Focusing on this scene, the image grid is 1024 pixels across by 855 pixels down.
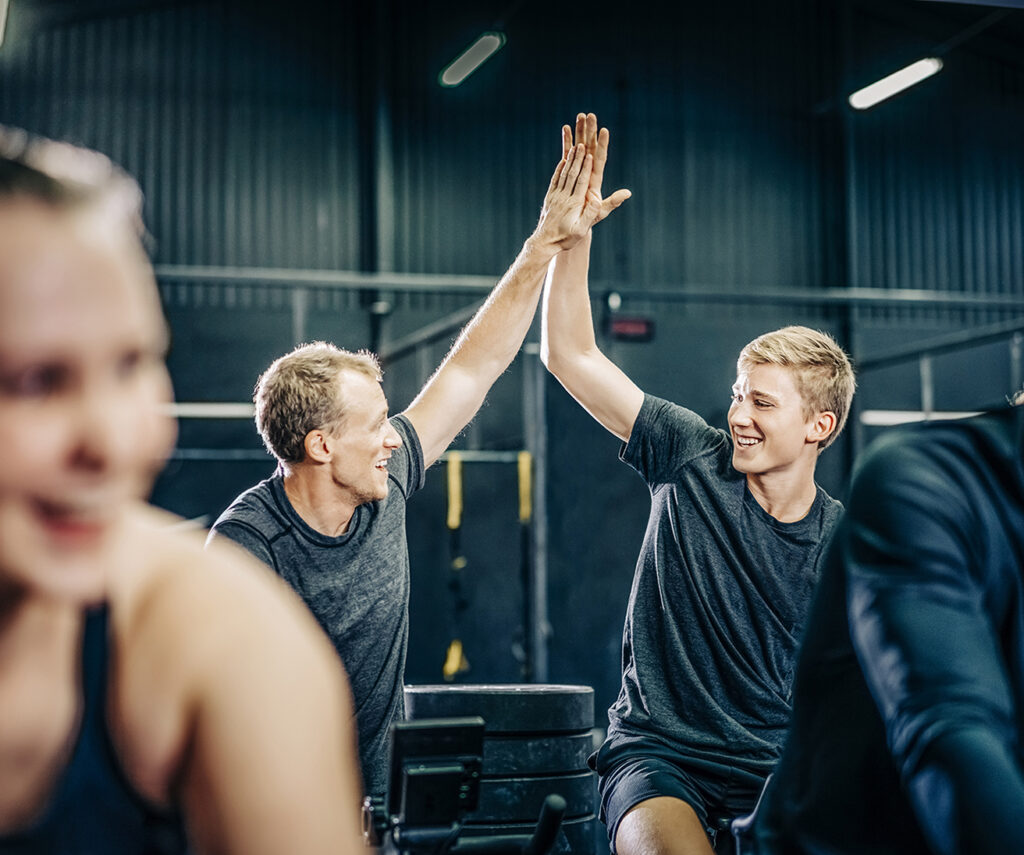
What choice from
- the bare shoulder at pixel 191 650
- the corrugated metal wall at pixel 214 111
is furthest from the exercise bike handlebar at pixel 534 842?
the corrugated metal wall at pixel 214 111

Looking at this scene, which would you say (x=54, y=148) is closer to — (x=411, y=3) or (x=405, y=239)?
(x=405, y=239)

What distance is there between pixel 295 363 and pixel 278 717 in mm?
2120

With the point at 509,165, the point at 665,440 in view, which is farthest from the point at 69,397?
the point at 509,165

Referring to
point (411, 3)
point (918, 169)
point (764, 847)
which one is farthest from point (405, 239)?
point (764, 847)

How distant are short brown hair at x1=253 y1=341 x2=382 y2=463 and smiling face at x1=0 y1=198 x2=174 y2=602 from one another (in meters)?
1.96

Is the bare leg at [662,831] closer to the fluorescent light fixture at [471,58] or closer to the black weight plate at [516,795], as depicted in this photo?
the black weight plate at [516,795]

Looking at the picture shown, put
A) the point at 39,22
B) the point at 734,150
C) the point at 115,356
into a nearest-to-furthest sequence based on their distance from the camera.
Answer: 1. the point at 115,356
2. the point at 39,22
3. the point at 734,150

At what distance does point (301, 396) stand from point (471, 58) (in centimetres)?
588

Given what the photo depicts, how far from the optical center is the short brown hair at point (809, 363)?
108 inches

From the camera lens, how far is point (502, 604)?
7188 mm

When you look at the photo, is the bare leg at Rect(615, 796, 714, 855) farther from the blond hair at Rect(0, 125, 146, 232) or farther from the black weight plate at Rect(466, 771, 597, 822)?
the blond hair at Rect(0, 125, 146, 232)

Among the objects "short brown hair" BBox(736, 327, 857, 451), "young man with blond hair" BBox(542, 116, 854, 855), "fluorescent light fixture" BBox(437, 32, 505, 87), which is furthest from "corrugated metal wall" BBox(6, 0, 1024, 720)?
"young man with blond hair" BBox(542, 116, 854, 855)

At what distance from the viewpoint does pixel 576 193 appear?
2.57 meters

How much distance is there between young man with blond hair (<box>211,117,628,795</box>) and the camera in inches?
93.7
